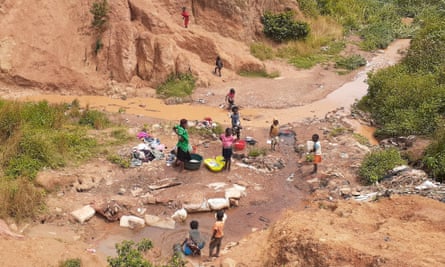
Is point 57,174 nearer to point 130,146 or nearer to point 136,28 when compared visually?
point 130,146

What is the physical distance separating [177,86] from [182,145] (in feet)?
17.9

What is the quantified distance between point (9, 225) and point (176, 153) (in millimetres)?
3471

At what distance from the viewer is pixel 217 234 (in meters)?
6.93

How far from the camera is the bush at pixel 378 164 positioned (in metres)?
9.14

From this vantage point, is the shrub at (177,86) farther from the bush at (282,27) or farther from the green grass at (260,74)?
the bush at (282,27)

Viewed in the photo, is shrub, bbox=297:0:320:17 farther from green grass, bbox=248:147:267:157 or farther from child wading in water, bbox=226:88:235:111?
green grass, bbox=248:147:267:157

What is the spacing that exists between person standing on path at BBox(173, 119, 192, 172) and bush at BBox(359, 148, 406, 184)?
3488 mm

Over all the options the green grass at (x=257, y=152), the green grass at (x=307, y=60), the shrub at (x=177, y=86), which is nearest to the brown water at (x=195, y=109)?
the shrub at (x=177, y=86)

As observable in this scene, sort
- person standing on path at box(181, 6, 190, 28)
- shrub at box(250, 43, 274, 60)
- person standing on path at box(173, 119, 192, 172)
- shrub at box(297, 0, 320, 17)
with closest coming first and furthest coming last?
person standing on path at box(173, 119, 192, 172) < person standing on path at box(181, 6, 190, 28) < shrub at box(250, 43, 274, 60) < shrub at box(297, 0, 320, 17)

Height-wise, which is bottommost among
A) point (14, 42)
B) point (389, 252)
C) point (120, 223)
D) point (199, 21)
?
point (120, 223)

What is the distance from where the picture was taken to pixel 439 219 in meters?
6.93

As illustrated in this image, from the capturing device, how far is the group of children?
6.93m

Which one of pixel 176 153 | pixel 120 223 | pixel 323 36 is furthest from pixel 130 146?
pixel 323 36

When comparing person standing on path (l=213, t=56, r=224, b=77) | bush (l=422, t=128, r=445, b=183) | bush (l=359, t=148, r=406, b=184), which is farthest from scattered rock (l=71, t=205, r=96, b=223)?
person standing on path (l=213, t=56, r=224, b=77)
